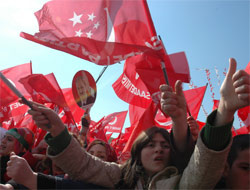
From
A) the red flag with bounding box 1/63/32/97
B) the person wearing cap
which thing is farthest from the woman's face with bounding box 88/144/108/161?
the red flag with bounding box 1/63/32/97

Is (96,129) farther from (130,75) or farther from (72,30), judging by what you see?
(72,30)

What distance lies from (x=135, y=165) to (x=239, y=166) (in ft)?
2.16

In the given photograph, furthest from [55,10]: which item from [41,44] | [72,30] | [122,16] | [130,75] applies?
[130,75]

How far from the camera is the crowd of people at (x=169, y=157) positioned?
1109 millimetres

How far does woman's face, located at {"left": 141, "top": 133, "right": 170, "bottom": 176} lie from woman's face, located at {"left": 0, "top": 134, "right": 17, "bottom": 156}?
Answer: 169 centimetres

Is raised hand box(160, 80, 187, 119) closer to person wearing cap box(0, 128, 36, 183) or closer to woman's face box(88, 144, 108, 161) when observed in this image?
woman's face box(88, 144, 108, 161)

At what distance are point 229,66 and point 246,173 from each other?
1.86 feet

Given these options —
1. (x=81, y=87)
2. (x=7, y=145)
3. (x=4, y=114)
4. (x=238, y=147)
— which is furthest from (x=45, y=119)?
(x=4, y=114)

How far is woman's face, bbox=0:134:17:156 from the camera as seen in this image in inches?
102

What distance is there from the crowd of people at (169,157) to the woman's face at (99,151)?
2.28ft

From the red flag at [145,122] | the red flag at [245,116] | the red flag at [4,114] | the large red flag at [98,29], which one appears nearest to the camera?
the large red flag at [98,29]

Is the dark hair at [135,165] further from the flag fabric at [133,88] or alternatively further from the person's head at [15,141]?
the flag fabric at [133,88]

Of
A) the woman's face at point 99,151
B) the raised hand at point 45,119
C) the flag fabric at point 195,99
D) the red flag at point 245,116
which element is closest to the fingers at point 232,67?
the raised hand at point 45,119

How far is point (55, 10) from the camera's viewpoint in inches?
138
